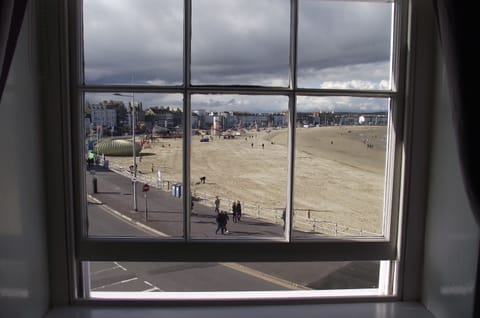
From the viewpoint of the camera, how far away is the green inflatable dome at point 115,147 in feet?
6.98

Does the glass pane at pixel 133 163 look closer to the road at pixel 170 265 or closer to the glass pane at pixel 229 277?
the road at pixel 170 265

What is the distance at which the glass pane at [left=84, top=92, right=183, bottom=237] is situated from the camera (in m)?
2.09

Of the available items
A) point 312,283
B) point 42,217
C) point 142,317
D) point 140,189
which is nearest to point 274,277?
point 312,283

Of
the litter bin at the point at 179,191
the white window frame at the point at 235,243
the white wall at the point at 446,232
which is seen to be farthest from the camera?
the litter bin at the point at 179,191

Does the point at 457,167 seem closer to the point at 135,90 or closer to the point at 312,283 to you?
the point at 312,283

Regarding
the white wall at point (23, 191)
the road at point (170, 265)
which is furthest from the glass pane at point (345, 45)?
the white wall at point (23, 191)

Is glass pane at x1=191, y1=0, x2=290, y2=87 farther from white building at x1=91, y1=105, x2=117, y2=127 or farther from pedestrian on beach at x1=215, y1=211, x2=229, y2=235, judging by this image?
pedestrian on beach at x1=215, y1=211, x2=229, y2=235

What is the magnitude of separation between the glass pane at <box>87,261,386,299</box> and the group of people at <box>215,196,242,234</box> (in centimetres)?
23

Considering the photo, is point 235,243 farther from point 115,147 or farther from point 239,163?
point 115,147

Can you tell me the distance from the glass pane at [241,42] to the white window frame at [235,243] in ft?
0.17

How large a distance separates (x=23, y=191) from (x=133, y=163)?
1.96ft

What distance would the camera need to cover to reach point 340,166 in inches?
87.7

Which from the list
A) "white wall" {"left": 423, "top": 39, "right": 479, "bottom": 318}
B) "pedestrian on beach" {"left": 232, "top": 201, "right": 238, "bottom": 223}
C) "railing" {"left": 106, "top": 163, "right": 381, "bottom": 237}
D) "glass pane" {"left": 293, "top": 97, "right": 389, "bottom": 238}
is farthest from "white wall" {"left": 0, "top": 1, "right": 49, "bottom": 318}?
"white wall" {"left": 423, "top": 39, "right": 479, "bottom": 318}

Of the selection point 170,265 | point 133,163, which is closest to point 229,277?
point 170,265
